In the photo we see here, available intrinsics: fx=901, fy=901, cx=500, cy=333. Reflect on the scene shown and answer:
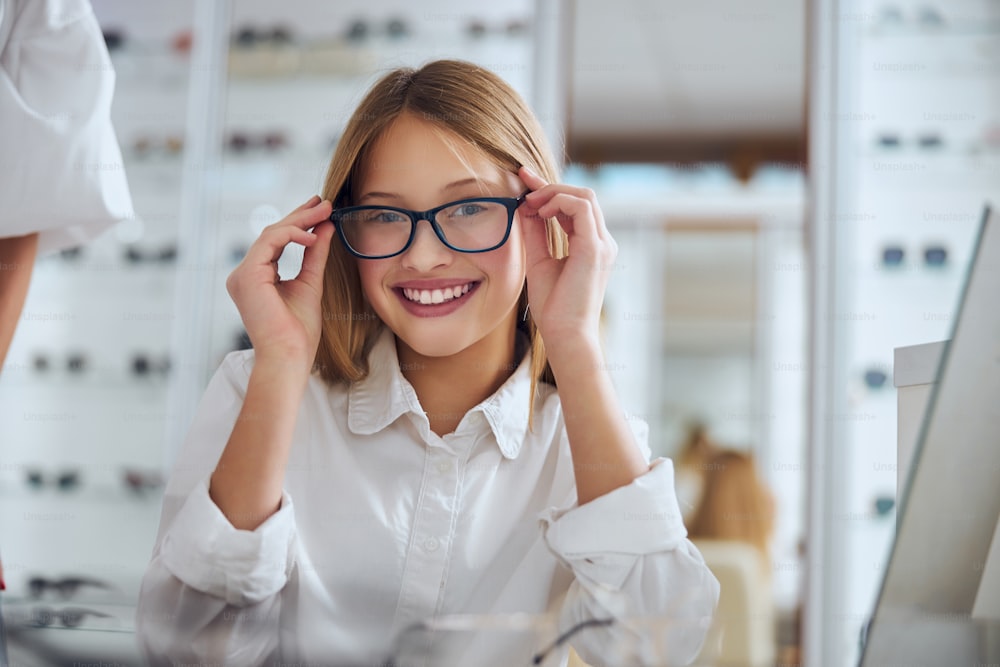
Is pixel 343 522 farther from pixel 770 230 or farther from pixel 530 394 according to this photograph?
pixel 770 230

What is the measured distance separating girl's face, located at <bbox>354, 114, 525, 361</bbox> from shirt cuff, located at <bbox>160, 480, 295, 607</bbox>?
235 mm

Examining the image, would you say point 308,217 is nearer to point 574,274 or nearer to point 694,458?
point 574,274

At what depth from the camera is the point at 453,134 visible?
0.87 m

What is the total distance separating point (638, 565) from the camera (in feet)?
2.38

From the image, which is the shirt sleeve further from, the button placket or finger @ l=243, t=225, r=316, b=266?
finger @ l=243, t=225, r=316, b=266

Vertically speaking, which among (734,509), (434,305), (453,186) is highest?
(453,186)

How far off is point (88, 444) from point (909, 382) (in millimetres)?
2222

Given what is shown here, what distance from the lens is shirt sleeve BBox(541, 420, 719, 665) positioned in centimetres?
70

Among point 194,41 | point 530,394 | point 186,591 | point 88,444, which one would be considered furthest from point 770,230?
point 186,591

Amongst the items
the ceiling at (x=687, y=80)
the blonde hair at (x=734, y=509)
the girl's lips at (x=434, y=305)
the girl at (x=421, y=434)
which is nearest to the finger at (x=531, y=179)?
the girl at (x=421, y=434)

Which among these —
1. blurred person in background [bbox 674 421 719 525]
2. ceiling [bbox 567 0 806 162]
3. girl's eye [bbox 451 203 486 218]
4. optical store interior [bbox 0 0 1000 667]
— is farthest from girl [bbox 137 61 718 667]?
blurred person in background [bbox 674 421 719 525]

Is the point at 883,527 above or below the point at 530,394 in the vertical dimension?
below

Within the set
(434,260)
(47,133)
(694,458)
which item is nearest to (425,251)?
(434,260)

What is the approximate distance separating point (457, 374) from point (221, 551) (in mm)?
320
